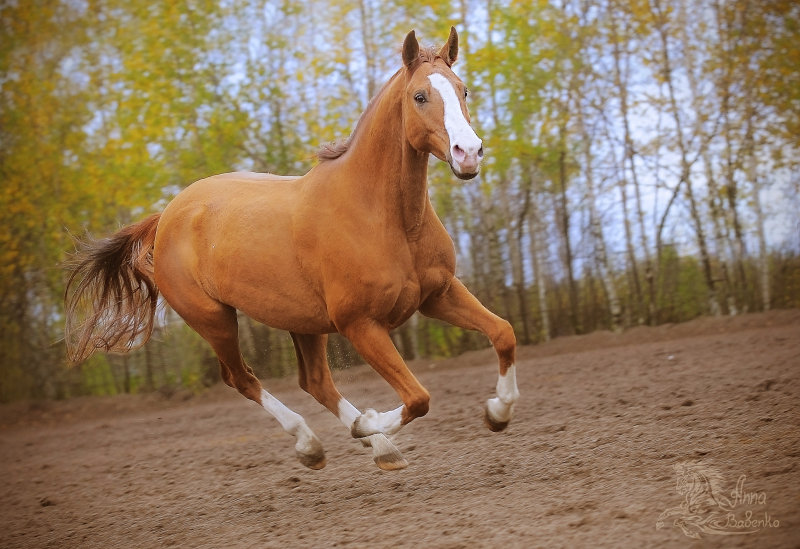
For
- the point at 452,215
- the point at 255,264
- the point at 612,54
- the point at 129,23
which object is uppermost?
the point at 129,23

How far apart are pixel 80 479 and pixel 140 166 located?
229 inches

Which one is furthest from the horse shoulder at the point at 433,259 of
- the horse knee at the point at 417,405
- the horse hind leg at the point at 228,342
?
the horse hind leg at the point at 228,342

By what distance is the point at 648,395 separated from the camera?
6.42 meters

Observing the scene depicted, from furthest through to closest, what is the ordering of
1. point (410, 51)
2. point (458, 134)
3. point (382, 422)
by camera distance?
point (382, 422) → point (410, 51) → point (458, 134)

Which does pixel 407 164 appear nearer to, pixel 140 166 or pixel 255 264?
pixel 255 264

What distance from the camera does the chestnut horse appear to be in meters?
4.14

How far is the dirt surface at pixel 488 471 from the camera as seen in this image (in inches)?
129

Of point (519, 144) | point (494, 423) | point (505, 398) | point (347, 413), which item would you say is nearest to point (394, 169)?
point (505, 398)

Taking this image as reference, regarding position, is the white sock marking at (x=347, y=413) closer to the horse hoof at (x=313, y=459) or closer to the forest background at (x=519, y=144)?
the horse hoof at (x=313, y=459)

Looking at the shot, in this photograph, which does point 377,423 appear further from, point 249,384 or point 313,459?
point 249,384

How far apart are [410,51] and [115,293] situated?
10.2ft

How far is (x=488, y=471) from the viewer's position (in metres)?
4.66

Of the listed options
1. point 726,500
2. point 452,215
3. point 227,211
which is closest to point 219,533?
point 227,211
